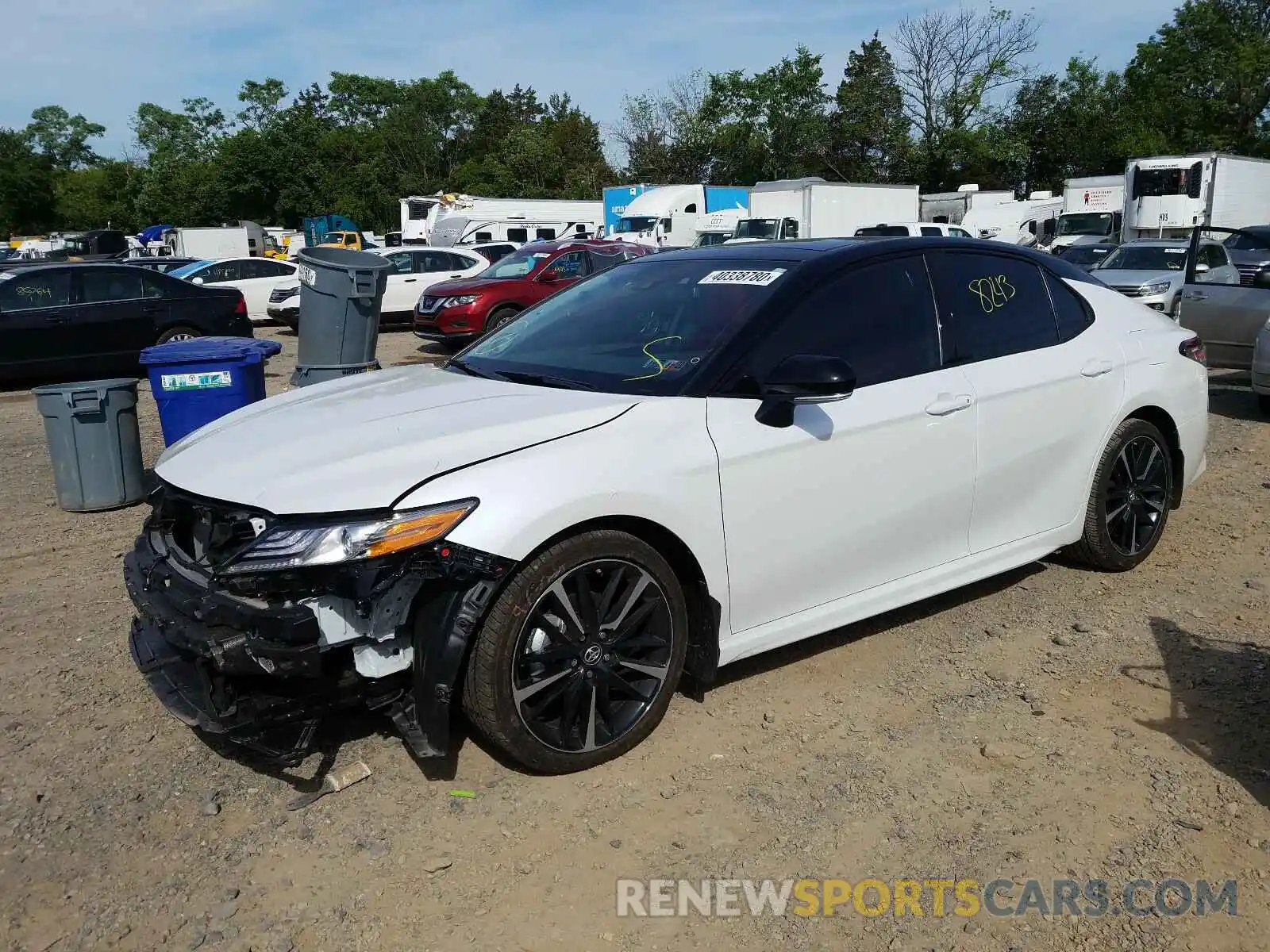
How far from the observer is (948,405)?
156 inches

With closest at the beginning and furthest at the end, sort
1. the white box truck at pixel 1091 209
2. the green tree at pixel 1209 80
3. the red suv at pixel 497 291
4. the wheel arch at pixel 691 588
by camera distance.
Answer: the wheel arch at pixel 691 588 < the red suv at pixel 497 291 < the white box truck at pixel 1091 209 < the green tree at pixel 1209 80

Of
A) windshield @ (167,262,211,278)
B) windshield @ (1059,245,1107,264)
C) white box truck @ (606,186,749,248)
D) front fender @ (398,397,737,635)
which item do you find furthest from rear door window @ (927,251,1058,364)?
white box truck @ (606,186,749,248)

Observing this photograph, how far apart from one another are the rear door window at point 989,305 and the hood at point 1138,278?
1119 cm

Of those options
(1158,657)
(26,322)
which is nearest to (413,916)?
(1158,657)

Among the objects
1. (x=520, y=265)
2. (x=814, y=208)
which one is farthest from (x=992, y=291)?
(x=814, y=208)

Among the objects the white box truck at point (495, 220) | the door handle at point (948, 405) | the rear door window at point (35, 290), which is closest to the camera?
the door handle at point (948, 405)

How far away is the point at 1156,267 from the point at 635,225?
56.9ft

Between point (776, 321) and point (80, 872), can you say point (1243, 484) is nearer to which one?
point (776, 321)

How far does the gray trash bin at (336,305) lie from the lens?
27.3 ft

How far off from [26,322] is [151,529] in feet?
35.1

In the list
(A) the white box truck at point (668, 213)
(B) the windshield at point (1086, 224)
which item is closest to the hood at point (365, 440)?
(A) the white box truck at point (668, 213)

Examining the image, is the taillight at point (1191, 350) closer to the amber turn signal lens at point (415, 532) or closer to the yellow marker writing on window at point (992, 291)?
the yellow marker writing on window at point (992, 291)

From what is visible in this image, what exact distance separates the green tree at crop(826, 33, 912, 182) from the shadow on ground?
177 feet

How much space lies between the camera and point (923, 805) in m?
3.12
